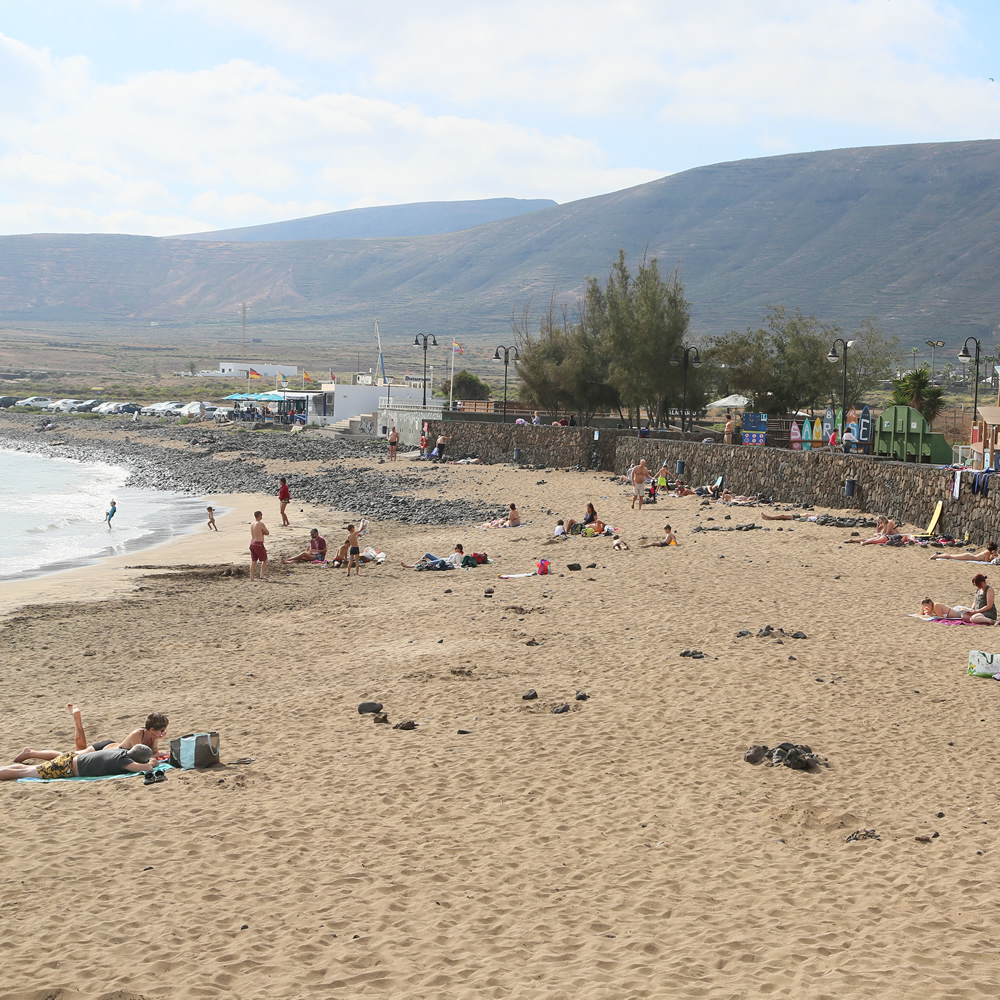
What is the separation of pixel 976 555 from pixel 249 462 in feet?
121

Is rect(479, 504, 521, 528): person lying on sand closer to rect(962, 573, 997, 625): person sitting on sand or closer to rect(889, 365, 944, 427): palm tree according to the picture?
rect(962, 573, 997, 625): person sitting on sand

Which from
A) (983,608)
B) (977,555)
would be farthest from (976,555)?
(983,608)

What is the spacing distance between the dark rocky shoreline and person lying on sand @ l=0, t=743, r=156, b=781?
1783 centimetres

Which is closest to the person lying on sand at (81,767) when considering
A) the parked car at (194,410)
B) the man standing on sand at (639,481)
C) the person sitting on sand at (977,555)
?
the person sitting on sand at (977,555)

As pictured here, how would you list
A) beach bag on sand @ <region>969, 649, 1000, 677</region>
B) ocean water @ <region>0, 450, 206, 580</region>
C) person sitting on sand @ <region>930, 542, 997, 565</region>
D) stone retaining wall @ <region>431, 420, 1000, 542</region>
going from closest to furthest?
beach bag on sand @ <region>969, 649, 1000, 677</region> → person sitting on sand @ <region>930, 542, 997, 565</region> → stone retaining wall @ <region>431, 420, 1000, 542</region> → ocean water @ <region>0, 450, 206, 580</region>

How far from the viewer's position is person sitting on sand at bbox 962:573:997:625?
1274cm

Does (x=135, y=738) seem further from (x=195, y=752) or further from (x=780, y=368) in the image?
(x=780, y=368)

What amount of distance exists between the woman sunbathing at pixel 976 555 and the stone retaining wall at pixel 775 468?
1008mm

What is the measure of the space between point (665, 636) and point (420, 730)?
4.24 m

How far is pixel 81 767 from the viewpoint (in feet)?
26.1

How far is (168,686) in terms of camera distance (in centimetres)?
1086

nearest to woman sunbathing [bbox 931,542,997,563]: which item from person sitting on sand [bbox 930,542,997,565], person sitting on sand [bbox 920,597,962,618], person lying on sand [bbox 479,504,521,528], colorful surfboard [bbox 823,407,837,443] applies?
person sitting on sand [bbox 930,542,997,565]

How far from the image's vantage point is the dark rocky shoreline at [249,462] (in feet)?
98.1

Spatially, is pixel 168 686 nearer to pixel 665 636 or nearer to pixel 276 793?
pixel 276 793
